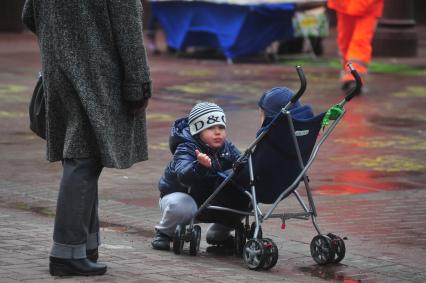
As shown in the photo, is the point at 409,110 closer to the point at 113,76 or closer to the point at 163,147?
the point at 163,147

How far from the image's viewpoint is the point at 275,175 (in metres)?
6.55

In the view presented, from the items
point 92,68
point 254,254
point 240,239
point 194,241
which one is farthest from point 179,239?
point 92,68

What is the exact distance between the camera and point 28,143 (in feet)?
36.8

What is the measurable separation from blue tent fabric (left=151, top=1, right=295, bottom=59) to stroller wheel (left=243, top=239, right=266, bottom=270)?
42.7 feet

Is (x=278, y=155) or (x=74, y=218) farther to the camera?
(x=278, y=155)

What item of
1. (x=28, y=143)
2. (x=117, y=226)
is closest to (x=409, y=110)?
(x=28, y=143)

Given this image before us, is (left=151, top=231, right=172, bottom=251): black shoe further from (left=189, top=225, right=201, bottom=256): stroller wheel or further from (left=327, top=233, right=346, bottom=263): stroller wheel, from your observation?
(left=327, top=233, right=346, bottom=263): stroller wheel

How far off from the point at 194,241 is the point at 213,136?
2.07 ft

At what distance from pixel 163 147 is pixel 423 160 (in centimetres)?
250

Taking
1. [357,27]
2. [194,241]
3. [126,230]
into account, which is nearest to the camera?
[194,241]

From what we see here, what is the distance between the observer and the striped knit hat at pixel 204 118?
6727 millimetres

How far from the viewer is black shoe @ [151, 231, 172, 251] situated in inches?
268

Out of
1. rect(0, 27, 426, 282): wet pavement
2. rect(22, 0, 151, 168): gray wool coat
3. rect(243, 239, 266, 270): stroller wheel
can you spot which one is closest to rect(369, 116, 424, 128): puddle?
rect(0, 27, 426, 282): wet pavement

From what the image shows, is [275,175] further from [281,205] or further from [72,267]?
[281,205]
